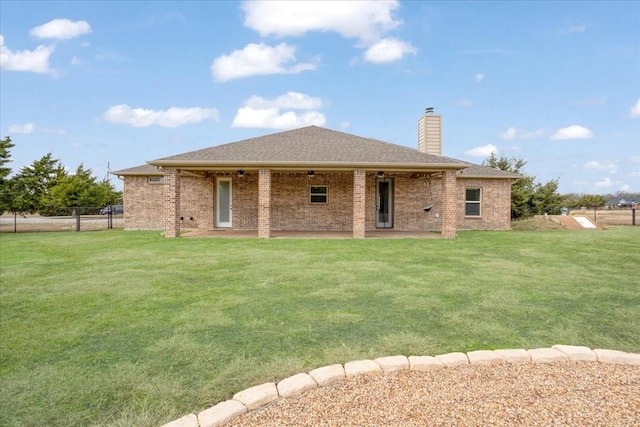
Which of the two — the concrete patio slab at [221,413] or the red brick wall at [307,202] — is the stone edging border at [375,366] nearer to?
the concrete patio slab at [221,413]

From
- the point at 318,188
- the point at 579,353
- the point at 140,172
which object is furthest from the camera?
the point at 140,172

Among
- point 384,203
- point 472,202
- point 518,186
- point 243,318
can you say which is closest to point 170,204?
point 384,203

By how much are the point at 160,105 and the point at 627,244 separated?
21419 millimetres

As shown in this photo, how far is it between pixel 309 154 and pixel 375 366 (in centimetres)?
1074

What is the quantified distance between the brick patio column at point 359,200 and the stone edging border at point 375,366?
374 inches

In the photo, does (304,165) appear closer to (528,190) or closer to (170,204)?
(170,204)

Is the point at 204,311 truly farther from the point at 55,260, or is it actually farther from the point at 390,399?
the point at 55,260

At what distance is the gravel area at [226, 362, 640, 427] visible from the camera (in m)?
2.28

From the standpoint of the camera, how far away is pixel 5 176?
1758cm

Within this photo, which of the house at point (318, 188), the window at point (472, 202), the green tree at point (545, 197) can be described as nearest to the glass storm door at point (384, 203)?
the house at point (318, 188)

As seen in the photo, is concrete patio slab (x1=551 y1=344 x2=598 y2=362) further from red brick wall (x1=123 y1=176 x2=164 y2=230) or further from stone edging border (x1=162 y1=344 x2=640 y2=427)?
red brick wall (x1=123 y1=176 x2=164 y2=230)

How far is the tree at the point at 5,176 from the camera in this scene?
1720 cm

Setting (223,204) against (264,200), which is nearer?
(264,200)

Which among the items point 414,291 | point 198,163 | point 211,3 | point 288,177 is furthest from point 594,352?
point 211,3
